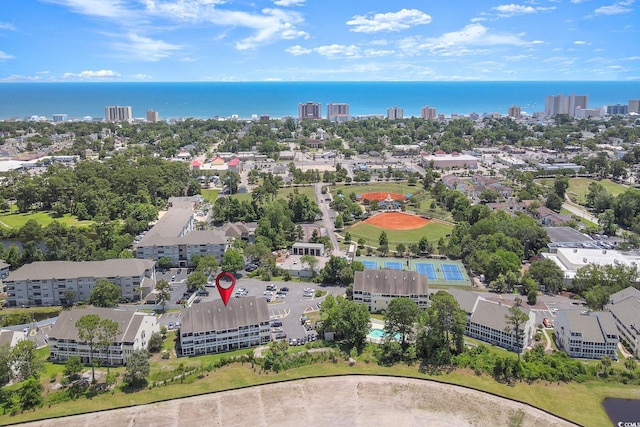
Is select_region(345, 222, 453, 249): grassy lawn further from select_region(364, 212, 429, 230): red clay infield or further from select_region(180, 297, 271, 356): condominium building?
select_region(180, 297, 271, 356): condominium building

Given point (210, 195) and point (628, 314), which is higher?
point (210, 195)

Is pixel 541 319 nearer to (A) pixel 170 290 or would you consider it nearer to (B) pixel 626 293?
(B) pixel 626 293

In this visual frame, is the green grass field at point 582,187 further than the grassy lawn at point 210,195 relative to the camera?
No

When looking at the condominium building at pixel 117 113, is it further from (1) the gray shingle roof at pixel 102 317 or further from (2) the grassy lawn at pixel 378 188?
(1) the gray shingle roof at pixel 102 317

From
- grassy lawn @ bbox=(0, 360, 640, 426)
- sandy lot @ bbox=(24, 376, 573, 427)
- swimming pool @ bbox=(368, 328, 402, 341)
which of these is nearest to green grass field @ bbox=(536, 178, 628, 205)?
swimming pool @ bbox=(368, 328, 402, 341)

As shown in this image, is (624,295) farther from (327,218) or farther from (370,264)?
(327,218)

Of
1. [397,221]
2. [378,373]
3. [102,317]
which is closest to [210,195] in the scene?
[397,221]

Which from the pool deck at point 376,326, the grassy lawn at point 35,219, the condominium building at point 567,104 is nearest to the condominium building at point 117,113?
the grassy lawn at point 35,219
